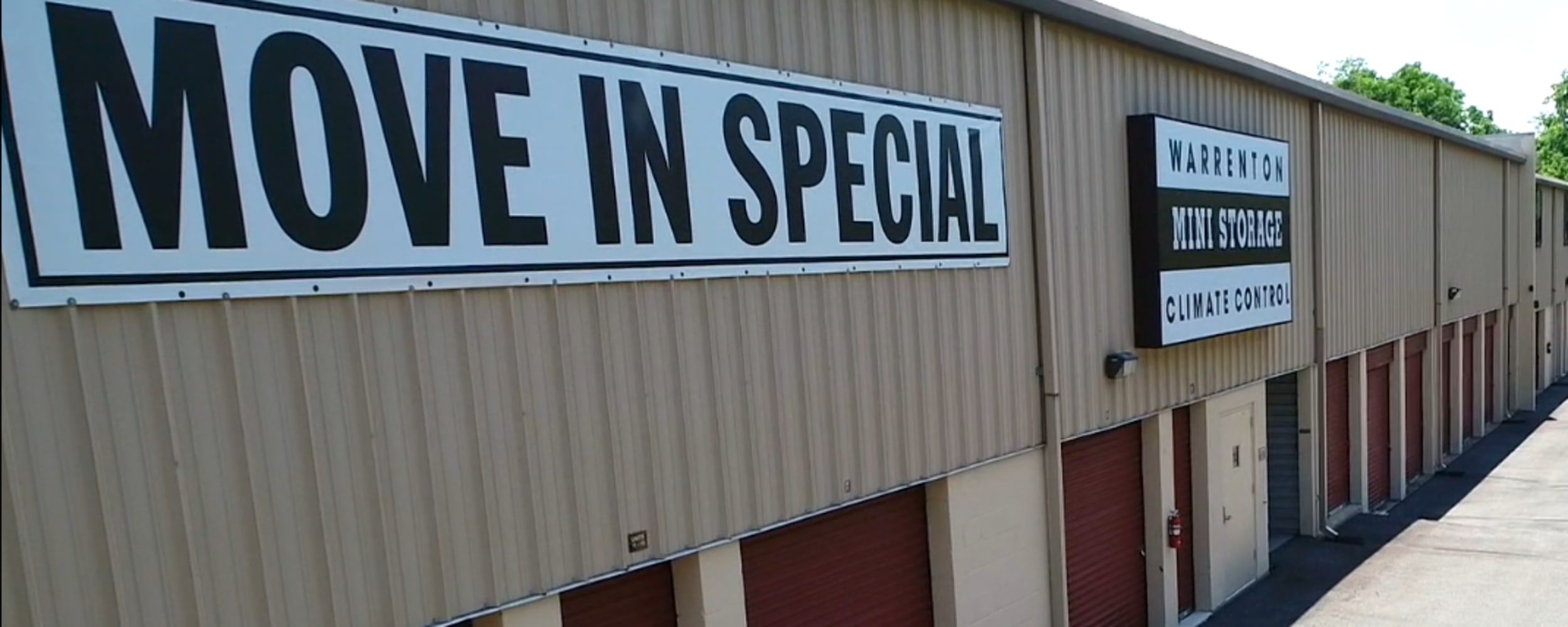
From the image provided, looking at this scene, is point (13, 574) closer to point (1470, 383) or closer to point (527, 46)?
point (527, 46)

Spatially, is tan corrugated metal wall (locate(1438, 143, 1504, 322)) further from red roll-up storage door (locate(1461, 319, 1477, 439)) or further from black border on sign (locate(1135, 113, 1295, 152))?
black border on sign (locate(1135, 113, 1295, 152))

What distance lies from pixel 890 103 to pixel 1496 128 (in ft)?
234

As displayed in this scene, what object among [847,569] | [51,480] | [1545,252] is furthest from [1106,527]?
[1545,252]

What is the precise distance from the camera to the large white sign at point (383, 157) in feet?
9.23

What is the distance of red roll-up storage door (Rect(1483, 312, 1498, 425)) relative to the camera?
20.5m

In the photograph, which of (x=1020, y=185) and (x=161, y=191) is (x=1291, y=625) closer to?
(x=1020, y=185)

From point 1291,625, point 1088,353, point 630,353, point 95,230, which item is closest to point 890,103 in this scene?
point 630,353

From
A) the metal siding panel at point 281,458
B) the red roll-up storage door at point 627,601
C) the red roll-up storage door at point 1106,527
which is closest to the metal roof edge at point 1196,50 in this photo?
the red roll-up storage door at point 1106,527

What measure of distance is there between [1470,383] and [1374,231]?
9043 mm

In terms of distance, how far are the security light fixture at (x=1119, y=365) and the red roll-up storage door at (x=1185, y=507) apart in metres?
2.05

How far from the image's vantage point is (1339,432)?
43.9 ft

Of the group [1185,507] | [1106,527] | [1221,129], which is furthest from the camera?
[1185,507]

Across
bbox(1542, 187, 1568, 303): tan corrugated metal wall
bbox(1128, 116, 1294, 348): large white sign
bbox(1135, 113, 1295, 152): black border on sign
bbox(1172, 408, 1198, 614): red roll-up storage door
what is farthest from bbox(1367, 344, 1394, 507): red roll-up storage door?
bbox(1542, 187, 1568, 303): tan corrugated metal wall

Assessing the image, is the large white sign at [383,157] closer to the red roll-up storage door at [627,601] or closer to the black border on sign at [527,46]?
the black border on sign at [527,46]
